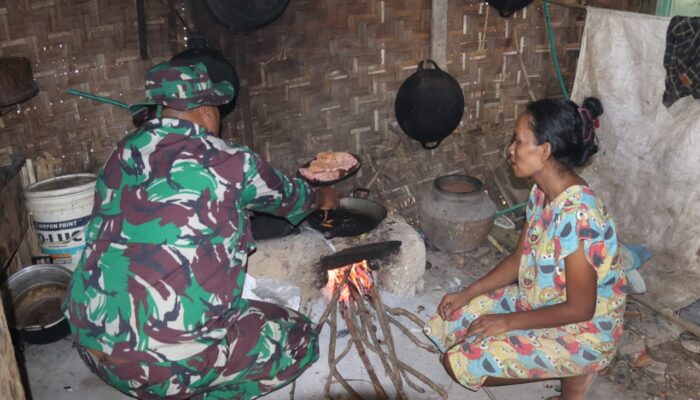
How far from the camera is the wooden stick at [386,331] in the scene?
9.93 ft

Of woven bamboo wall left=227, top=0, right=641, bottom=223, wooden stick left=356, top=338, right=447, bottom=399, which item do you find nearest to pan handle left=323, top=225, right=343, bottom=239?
wooden stick left=356, top=338, right=447, bottom=399

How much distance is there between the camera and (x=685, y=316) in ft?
12.1

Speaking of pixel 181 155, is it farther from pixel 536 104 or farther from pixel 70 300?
pixel 536 104

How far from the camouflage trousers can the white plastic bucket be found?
1278mm

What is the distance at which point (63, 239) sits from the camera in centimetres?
365

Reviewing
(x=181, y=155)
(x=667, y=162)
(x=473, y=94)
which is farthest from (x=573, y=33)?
(x=181, y=155)

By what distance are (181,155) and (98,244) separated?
19.9 inches

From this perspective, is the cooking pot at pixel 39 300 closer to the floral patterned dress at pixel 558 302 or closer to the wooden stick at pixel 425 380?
the wooden stick at pixel 425 380

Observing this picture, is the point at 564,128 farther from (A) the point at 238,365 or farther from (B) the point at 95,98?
(B) the point at 95,98

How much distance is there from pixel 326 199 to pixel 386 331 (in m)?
0.87

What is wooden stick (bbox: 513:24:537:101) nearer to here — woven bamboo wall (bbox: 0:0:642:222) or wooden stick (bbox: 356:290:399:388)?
woven bamboo wall (bbox: 0:0:642:222)

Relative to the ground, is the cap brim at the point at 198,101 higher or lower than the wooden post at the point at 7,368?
higher

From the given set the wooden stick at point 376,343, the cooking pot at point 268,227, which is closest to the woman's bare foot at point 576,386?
the wooden stick at point 376,343

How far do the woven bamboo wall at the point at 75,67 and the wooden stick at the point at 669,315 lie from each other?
3542 mm
